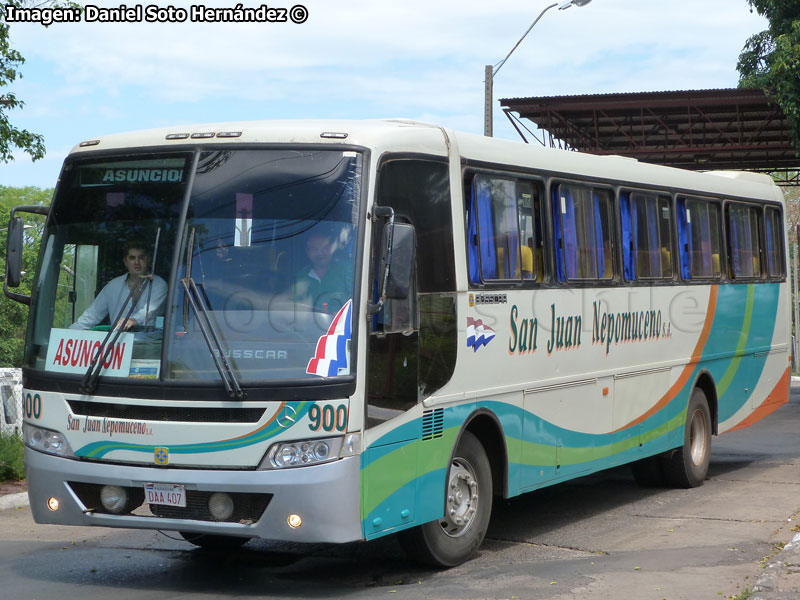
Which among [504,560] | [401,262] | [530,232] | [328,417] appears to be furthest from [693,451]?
[328,417]

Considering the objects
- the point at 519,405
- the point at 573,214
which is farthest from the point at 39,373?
the point at 573,214

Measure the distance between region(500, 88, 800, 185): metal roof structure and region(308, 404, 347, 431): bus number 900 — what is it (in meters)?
21.8

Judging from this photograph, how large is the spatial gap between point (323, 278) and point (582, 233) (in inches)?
149

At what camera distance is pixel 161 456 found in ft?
24.2

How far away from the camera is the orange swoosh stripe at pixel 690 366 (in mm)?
11844

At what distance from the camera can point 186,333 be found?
7.33 metres

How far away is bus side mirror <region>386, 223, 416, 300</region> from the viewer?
7523 mm

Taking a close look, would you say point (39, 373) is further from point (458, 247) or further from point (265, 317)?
point (458, 247)

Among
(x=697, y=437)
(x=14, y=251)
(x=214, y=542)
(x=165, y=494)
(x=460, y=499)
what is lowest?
(x=214, y=542)

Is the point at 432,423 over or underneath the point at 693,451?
over

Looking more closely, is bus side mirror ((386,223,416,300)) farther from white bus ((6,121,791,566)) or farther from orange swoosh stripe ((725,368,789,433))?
orange swoosh stripe ((725,368,789,433))

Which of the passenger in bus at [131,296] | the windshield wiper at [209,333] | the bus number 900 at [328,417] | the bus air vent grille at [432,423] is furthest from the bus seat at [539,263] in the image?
the passenger in bus at [131,296]

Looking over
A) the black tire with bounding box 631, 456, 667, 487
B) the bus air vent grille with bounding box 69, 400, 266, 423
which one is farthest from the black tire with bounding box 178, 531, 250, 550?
the black tire with bounding box 631, 456, 667, 487

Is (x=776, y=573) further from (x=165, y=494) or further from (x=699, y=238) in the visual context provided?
(x=699, y=238)
